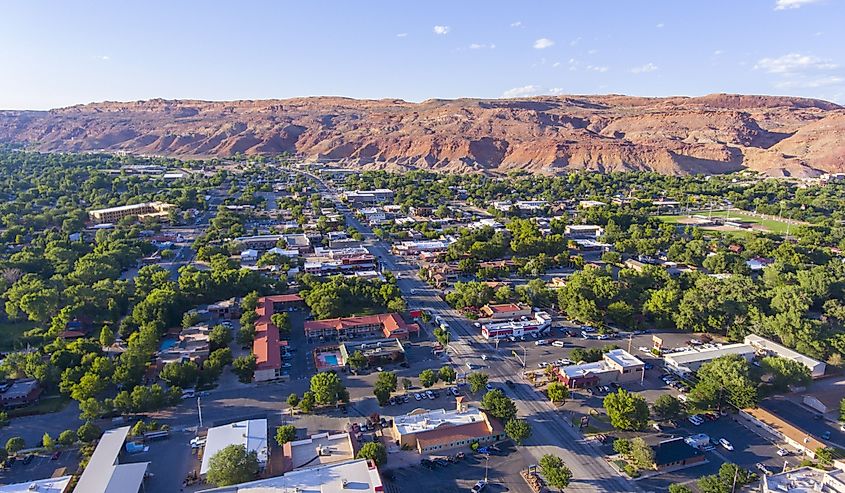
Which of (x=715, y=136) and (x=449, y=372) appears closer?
(x=449, y=372)

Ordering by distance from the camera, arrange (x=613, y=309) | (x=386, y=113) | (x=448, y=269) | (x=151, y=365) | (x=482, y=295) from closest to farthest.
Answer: (x=151, y=365)
(x=613, y=309)
(x=482, y=295)
(x=448, y=269)
(x=386, y=113)

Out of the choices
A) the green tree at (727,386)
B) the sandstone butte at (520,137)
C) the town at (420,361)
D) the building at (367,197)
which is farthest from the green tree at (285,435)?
the sandstone butte at (520,137)

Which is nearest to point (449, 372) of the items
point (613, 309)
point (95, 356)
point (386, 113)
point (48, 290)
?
point (613, 309)

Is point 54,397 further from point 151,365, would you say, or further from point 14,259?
point 14,259

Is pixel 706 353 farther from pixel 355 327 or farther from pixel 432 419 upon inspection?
pixel 355 327

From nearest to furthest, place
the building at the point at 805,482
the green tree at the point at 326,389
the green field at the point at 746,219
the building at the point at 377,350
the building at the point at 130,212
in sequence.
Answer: the building at the point at 805,482, the green tree at the point at 326,389, the building at the point at 377,350, the green field at the point at 746,219, the building at the point at 130,212

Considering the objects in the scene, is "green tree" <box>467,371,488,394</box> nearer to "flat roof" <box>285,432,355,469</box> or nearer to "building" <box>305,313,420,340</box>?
"flat roof" <box>285,432,355,469</box>

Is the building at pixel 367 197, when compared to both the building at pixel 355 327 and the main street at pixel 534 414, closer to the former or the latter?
the main street at pixel 534 414
